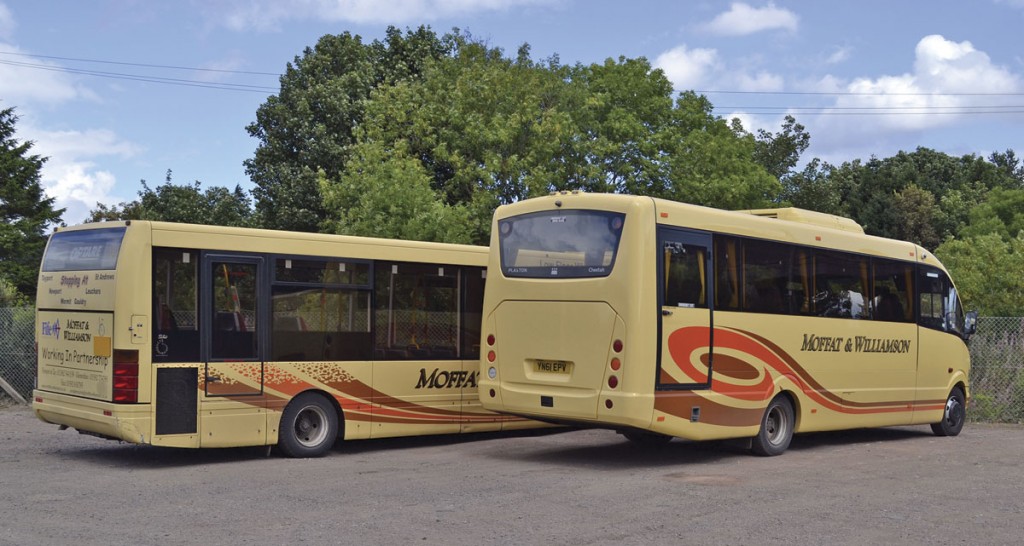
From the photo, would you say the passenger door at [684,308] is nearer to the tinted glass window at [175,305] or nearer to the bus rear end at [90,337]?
the tinted glass window at [175,305]

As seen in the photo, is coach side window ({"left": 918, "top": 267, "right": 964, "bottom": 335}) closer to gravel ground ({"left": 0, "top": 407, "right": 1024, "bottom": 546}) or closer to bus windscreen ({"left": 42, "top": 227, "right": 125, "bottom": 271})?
gravel ground ({"left": 0, "top": 407, "right": 1024, "bottom": 546})

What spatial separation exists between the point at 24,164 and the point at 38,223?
127 inches

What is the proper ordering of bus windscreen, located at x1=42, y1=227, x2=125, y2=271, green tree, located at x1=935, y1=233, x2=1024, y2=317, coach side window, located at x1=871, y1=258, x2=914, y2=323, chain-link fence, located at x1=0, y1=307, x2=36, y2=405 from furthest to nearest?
green tree, located at x1=935, y1=233, x2=1024, y2=317 < chain-link fence, located at x1=0, y1=307, x2=36, y2=405 < coach side window, located at x1=871, y1=258, x2=914, y2=323 < bus windscreen, located at x1=42, y1=227, x2=125, y2=271

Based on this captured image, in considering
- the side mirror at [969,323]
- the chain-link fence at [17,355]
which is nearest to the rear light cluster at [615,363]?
the side mirror at [969,323]

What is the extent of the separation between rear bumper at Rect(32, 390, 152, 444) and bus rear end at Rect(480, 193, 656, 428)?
414cm

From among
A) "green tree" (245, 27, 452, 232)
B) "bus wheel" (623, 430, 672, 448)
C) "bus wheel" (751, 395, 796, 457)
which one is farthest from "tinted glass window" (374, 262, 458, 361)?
"green tree" (245, 27, 452, 232)

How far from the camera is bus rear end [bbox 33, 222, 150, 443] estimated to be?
468 inches

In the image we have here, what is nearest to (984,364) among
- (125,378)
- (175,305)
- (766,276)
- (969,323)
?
(969,323)

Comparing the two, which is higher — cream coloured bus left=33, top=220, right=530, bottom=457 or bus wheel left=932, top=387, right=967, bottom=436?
A: cream coloured bus left=33, top=220, right=530, bottom=457

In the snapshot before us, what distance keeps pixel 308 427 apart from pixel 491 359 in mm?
2388

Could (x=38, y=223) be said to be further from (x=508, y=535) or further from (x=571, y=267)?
(x=508, y=535)

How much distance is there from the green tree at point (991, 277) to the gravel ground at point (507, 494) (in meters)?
13.1

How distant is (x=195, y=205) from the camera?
153 ft

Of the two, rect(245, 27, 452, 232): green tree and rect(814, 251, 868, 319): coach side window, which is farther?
rect(245, 27, 452, 232): green tree
